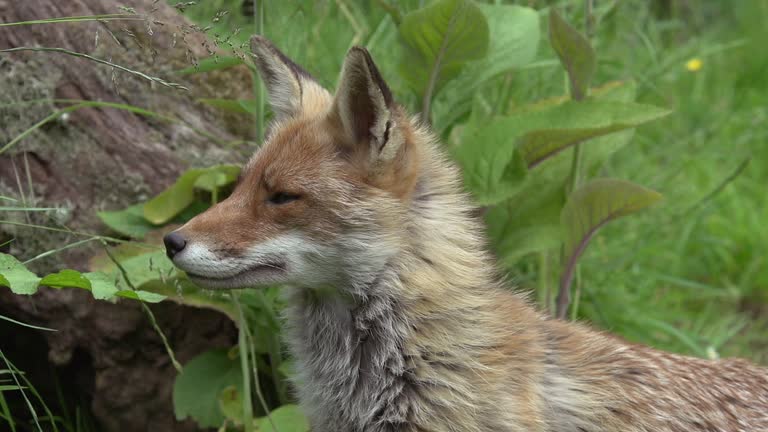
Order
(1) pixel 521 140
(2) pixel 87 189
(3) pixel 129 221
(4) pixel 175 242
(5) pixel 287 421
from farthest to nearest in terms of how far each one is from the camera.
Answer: (2) pixel 87 189, (3) pixel 129 221, (1) pixel 521 140, (5) pixel 287 421, (4) pixel 175 242

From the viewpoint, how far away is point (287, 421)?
12.7 ft

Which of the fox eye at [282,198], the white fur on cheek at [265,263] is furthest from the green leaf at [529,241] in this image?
the fox eye at [282,198]

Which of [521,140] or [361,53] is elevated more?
[361,53]

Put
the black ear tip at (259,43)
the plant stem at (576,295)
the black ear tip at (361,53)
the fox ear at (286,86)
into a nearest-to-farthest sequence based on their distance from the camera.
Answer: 1. the black ear tip at (361,53)
2. the black ear tip at (259,43)
3. the fox ear at (286,86)
4. the plant stem at (576,295)

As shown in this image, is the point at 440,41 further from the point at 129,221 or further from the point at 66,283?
the point at 66,283

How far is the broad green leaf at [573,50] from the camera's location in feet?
12.8

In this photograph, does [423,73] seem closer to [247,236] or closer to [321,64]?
[321,64]

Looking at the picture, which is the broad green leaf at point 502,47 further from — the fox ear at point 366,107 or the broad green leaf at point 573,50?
Result: the fox ear at point 366,107

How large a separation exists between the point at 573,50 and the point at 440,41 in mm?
599

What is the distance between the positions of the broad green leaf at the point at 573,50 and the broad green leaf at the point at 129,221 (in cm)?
204

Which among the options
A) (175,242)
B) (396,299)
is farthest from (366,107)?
(175,242)

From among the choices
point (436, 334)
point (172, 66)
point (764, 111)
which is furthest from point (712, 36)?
point (436, 334)

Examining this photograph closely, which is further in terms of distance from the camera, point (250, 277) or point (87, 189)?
point (87, 189)

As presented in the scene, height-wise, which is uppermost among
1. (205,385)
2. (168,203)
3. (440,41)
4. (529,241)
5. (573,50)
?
(573,50)
